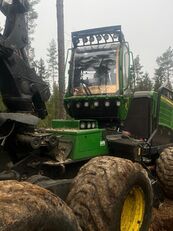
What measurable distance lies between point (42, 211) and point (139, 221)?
107 inches

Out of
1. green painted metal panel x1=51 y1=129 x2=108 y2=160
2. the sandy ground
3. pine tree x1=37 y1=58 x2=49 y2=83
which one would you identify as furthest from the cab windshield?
the sandy ground

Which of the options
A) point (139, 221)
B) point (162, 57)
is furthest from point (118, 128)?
point (162, 57)

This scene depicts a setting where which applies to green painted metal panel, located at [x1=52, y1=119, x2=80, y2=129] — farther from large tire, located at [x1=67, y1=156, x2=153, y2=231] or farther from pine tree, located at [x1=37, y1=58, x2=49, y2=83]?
large tire, located at [x1=67, y1=156, x2=153, y2=231]

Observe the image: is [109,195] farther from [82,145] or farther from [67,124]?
[67,124]

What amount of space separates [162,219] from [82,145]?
6.22ft

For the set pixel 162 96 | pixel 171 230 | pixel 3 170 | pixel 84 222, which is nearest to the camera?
pixel 84 222

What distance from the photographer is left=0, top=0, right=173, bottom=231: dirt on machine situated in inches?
144

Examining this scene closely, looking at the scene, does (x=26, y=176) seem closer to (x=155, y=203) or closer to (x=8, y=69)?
(x=8, y=69)

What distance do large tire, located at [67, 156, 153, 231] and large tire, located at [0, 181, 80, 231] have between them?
3.31 ft

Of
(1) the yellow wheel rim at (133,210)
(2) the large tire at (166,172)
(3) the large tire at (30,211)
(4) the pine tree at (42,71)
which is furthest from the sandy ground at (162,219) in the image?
(3) the large tire at (30,211)

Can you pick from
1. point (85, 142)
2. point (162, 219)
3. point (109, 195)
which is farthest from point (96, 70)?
point (109, 195)

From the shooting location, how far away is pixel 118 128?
8281 mm

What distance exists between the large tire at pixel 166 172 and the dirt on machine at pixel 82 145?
2 centimetres

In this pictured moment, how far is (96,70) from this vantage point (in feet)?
27.0
